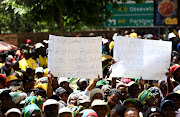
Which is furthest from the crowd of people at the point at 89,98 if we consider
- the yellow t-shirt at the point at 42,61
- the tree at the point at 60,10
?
the tree at the point at 60,10

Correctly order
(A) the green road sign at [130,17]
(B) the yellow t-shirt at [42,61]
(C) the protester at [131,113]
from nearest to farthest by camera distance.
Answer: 1. (C) the protester at [131,113]
2. (B) the yellow t-shirt at [42,61]
3. (A) the green road sign at [130,17]

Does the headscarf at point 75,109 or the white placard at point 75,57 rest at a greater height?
the white placard at point 75,57

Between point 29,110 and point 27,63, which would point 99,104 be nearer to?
point 29,110

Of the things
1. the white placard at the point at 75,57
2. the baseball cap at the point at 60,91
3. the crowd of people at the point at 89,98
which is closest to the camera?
the crowd of people at the point at 89,98

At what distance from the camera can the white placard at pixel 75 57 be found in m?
7.69

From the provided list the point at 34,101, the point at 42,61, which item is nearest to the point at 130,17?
the point at 42,61

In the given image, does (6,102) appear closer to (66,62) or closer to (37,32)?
(66,62)

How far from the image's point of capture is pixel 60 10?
1328cm

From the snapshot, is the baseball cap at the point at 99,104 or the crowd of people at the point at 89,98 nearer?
the crowd of people at the point at 89,98

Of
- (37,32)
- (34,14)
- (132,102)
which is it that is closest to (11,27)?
(37,32)

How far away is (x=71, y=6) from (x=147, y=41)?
6110 mm

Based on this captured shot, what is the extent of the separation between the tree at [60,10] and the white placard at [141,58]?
5.50m

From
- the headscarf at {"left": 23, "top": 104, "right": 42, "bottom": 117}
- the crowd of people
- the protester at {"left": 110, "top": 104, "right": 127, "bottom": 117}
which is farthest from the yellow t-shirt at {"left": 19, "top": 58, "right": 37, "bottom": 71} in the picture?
the protester at {"left": 110, "top": 104, "right": 127, "bottom": 117}

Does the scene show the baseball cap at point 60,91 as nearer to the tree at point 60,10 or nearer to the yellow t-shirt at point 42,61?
the yellow t-shirt at point 42,61
